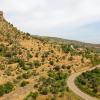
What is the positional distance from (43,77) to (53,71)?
8.67 metres

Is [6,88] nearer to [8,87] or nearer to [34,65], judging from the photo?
[8,87]

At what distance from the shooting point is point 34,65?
90.6 m

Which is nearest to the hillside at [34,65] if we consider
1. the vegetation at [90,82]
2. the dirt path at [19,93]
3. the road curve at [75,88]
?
the dirt path at [19,93]

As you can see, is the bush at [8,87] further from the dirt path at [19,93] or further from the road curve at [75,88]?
the road curve at [75,88]

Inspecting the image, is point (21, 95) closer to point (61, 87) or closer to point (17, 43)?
point (61, 87)

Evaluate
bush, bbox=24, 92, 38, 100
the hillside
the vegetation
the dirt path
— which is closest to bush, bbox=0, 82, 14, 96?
the hillside

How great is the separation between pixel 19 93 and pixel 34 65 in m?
24.8

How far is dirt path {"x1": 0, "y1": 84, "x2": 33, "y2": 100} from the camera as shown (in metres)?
64.0

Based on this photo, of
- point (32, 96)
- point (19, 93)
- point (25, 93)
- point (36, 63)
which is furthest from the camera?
point (36, 63)

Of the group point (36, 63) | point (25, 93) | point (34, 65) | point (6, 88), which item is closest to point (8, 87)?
point (6, 88)

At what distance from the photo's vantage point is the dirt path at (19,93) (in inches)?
2518

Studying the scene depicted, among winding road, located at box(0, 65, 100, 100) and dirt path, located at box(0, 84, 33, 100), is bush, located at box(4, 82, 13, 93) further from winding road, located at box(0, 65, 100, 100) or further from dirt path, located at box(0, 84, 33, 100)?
dirt path, located at box(0, 84, 33, 100)

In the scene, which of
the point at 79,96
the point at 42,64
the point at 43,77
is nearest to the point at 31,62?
the point at 42,64

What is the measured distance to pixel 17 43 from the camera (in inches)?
4222
